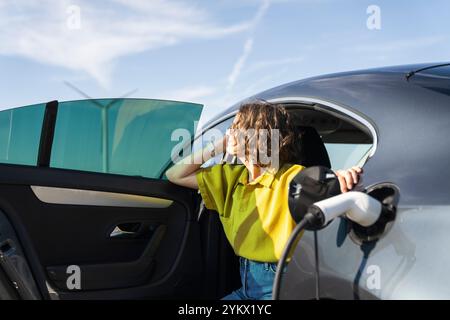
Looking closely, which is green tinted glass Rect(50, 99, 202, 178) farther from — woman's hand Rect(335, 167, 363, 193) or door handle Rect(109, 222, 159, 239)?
woman's hand Rect(335, 167, 363, 193)

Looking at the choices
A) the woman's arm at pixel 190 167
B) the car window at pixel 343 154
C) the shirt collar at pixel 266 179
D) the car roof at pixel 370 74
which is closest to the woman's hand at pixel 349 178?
the car roof at pixel 370 74

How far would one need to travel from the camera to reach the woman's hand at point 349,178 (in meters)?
1.53

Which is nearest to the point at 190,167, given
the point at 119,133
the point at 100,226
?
the point at 119,133

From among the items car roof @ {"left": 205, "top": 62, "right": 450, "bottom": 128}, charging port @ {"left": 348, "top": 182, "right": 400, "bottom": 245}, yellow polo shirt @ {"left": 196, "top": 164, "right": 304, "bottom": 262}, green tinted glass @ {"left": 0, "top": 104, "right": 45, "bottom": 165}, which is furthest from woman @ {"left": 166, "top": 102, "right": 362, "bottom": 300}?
green tinted glass @ {"left": 0, "top": 104, "right": 45, "bottom": 165}

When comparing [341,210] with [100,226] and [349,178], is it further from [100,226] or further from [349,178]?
[100,226]

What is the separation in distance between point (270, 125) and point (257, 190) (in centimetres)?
27

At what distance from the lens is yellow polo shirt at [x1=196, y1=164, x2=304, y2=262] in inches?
76.2

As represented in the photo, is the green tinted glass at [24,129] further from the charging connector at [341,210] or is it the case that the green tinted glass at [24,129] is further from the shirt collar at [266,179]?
the charging connector at [341,210]

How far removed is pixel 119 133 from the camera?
2.50m

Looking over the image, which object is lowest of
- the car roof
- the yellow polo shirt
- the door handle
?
the door handle

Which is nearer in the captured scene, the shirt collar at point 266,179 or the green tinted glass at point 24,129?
the shirt collar at point 266,179

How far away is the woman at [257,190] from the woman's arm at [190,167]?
98 millimetres

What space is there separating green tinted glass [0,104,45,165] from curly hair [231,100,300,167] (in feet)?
2.94
